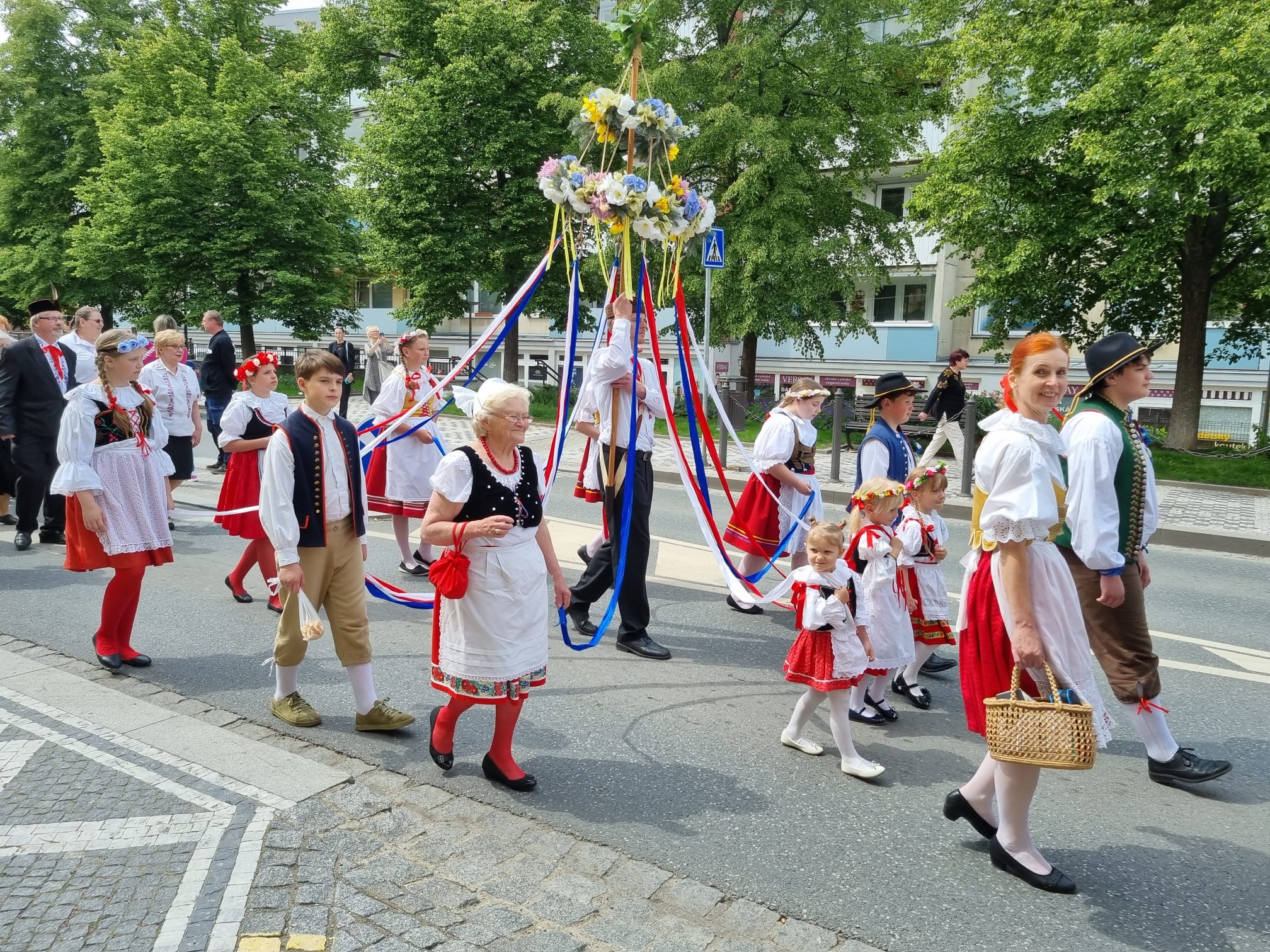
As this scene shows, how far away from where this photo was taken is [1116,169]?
46.2 feet

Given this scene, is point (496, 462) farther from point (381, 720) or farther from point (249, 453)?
point (249, 453)

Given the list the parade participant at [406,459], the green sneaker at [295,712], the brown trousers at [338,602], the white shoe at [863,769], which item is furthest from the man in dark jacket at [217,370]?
the white shoe at [863,769]

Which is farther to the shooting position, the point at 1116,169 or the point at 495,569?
the point at 1116,169

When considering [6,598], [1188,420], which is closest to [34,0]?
[6,598]

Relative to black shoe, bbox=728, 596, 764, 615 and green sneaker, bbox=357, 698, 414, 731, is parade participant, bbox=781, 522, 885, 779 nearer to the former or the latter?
green sneaker, bbox=357, 698, 414, 731

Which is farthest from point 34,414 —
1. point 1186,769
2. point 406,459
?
point 1186,769

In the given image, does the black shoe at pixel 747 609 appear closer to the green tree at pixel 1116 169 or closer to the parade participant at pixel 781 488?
the parade participant at pixel 781 488

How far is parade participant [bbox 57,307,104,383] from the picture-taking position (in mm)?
8867

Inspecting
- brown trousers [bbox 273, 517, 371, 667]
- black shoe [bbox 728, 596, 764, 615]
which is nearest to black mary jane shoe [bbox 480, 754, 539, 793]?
brown trousers [bbox 273, 517, 371, 667]

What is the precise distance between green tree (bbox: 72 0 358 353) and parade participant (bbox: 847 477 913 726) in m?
24.1

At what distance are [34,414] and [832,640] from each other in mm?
7552

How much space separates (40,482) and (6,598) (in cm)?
197

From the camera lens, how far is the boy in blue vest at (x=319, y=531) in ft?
14.6

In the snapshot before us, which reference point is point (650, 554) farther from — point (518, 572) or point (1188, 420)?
point (1188, 420)
